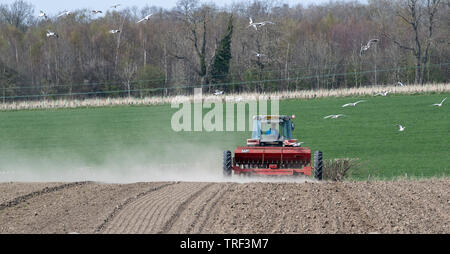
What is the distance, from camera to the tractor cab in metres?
18.5

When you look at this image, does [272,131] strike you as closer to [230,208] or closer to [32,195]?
[230,208]

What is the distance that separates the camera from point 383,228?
975 centimetres

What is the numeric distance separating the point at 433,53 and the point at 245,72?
16214 mm

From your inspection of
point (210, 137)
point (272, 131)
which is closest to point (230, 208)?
point (272, 131)

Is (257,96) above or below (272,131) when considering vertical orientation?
above

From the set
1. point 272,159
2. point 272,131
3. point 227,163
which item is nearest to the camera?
point 272,159

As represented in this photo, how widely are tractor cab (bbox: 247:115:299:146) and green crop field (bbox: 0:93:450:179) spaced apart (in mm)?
3929

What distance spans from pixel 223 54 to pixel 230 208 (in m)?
46.4

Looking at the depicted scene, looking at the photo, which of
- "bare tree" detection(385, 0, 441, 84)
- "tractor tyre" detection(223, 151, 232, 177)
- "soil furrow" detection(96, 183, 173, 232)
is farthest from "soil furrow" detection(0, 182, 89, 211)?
"bare tree" detection(385, 0, 441, 84)

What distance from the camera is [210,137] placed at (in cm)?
3372

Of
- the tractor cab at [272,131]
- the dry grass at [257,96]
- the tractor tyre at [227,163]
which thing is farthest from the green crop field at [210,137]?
the tractor tyre at [227,163]

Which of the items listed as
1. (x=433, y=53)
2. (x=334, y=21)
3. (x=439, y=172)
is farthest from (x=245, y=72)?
(x=439, y=172)

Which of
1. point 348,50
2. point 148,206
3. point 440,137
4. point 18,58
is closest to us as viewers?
point 148,206
